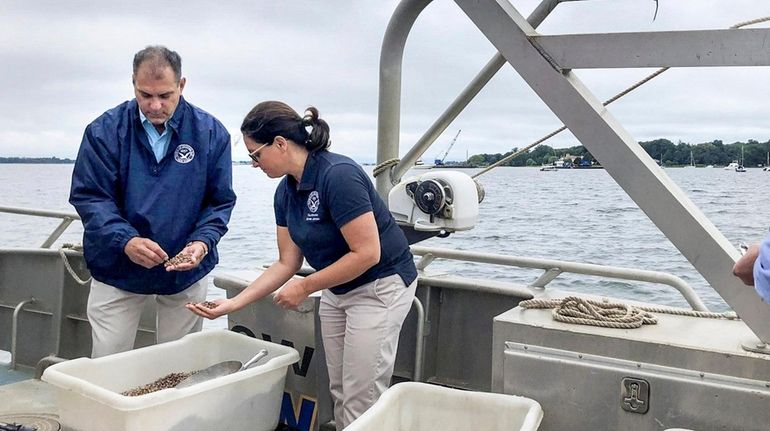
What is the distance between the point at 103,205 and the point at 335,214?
41.5 inches

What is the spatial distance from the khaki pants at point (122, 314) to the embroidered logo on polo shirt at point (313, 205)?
90 centimetres

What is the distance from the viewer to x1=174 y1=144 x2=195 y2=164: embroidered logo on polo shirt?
3.32 metres

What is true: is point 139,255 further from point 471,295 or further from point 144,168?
point 471,295

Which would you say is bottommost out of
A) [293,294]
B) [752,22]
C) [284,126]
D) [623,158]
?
[293,294]

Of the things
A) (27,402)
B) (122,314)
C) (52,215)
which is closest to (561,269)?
(122,314)

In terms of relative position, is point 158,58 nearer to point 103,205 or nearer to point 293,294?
point 103,205

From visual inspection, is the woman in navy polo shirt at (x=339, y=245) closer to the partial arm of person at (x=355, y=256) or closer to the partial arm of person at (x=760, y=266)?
the partial arm of person at (x=355, y=256)

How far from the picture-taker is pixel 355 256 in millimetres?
2744

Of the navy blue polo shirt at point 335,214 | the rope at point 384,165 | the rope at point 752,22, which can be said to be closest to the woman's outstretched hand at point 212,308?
the navy blue polo shirt at point 335,214

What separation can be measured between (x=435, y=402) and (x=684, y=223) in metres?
0.99

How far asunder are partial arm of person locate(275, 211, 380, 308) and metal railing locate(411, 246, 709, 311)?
104 centimetres

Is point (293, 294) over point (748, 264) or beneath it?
beneath

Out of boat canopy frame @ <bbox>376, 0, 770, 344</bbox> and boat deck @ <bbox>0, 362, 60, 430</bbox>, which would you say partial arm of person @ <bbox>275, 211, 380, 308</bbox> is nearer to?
boat canopy frame @ <bbox>376, 0, 770, 344</bbox>

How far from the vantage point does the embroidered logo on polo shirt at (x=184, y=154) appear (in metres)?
3.32
